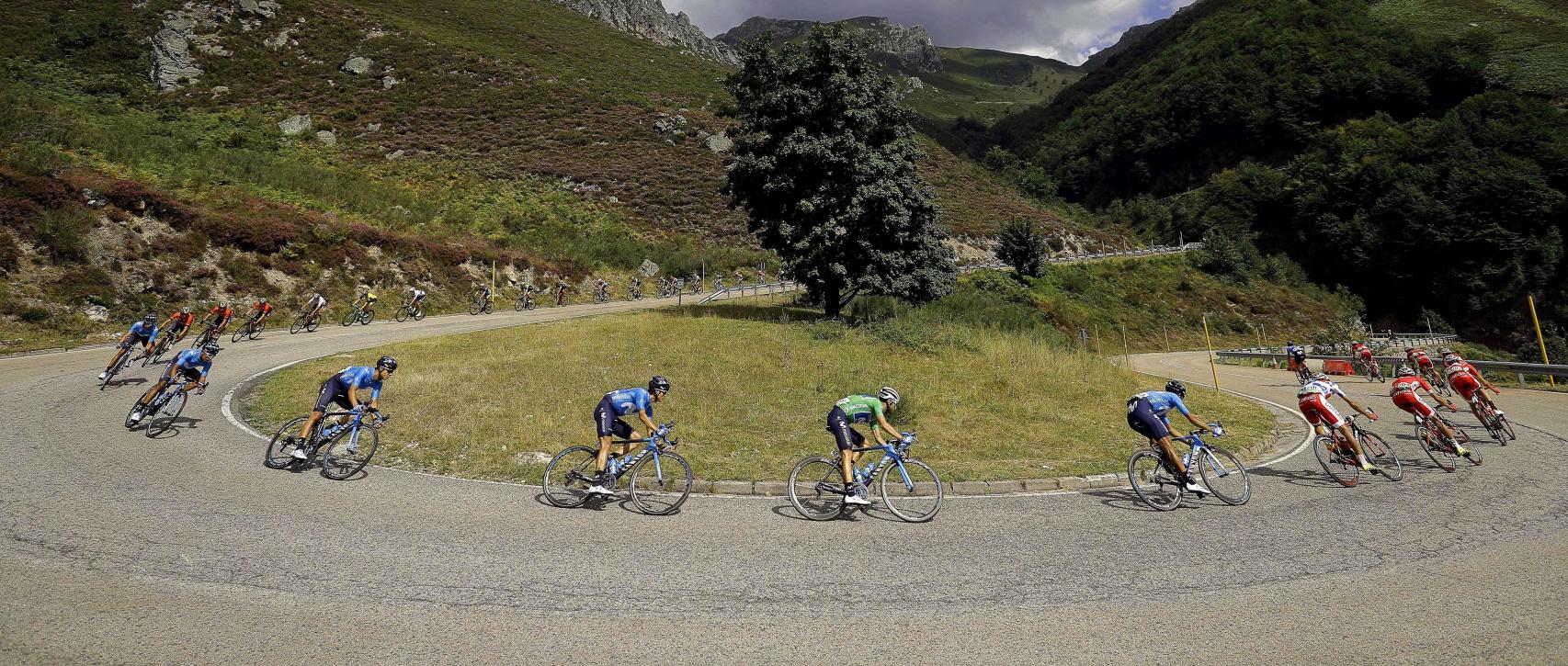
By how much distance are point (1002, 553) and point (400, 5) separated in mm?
87735

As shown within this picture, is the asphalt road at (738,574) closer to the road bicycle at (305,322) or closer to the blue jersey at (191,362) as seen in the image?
the blue jersey at (191,362)

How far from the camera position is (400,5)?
2793 inches

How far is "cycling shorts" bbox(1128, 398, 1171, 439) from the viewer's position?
8.32 meters

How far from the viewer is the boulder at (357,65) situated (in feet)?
184

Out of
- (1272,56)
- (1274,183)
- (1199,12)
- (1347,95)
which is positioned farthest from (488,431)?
(1199,12)

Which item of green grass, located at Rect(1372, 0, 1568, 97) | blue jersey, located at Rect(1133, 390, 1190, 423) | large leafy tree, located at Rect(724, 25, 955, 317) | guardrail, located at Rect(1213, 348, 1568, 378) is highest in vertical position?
green grass, located at Rect(1372, 0, 1568, 97)

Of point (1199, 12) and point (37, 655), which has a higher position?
point (1199, 12)

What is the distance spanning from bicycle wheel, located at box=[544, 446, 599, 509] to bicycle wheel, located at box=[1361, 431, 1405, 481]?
1077 cm

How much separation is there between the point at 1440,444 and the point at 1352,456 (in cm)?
220

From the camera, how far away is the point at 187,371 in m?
10.6

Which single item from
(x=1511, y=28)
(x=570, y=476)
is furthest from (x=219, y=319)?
(x=1511, y=28)

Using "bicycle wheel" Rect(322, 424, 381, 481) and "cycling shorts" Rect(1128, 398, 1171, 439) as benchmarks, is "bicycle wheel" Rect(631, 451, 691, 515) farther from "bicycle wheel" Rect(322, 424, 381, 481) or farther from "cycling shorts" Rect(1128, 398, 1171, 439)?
"cycling shorts" Rect(1128, 398, 1171, 439)

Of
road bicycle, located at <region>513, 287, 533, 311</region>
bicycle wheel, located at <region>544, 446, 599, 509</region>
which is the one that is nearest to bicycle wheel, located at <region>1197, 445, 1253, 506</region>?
bicycle wheel, located at <region>544, 446, 599, 509</region>

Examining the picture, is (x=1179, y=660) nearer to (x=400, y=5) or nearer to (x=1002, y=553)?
(x=1002, y=553)
